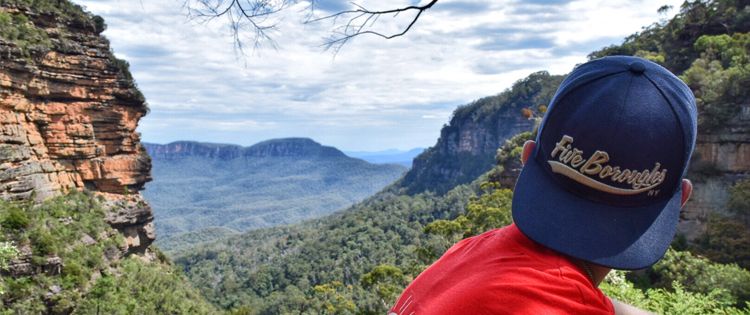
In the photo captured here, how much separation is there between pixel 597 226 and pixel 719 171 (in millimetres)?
21231

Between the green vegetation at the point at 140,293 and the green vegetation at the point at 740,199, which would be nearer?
the green vegetation at the point at 740,199

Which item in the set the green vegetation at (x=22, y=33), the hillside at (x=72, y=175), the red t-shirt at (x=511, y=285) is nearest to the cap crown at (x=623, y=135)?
the red t-shirt at (x=511, y=285)

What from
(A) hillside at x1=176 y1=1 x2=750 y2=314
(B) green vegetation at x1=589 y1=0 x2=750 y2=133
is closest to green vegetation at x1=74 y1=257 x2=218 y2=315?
(A) hillside at x1=176 y1=1 x2=750 y2=314

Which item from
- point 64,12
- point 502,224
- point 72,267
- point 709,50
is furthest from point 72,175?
point 709,50

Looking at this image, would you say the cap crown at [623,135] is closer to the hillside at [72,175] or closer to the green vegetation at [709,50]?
the hillside at [72,175]

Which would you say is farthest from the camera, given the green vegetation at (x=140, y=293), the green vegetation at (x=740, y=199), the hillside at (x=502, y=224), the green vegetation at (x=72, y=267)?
the green vegetation at (x=140, y=293)

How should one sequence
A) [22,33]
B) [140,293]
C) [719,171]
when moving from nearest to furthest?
[719,171] < [22,33] < [140,293]

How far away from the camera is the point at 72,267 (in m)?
18.9

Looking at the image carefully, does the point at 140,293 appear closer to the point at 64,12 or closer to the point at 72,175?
the point at 72,175

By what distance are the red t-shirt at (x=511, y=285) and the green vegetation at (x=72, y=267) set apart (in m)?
16.5

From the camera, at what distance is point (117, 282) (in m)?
21.4

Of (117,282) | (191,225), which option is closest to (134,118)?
(117,282)

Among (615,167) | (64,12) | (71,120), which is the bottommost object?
(615,167)

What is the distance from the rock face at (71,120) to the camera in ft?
64.6
